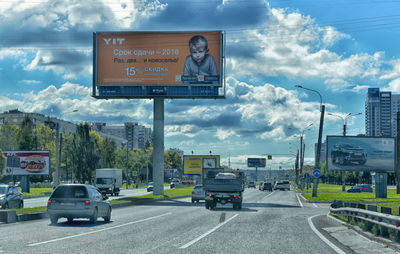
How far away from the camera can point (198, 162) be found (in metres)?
114

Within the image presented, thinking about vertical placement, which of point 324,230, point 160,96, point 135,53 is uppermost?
point 135,53

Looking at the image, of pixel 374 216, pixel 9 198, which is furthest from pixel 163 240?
pixel 9 198

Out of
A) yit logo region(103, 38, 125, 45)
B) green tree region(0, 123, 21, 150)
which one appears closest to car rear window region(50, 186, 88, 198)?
yit logo region(103, 38, 125, 45)

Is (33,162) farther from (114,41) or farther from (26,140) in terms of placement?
(26,140)

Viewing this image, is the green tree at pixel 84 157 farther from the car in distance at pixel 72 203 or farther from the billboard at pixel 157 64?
the car in distance at pixel 72 203

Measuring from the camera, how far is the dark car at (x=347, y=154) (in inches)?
2462

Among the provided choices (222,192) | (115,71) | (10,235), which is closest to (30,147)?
(115,71)

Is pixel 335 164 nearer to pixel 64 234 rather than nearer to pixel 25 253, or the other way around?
pixel 64 234

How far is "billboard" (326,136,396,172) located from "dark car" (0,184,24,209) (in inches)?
1635

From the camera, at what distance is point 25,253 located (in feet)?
36.7

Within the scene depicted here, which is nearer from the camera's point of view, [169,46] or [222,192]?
[222,192]

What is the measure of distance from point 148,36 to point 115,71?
4.52m

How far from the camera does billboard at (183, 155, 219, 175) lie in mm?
112188

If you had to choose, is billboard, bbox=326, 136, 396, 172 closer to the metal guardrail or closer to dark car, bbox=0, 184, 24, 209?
dark car, bbox=0, 184, 24, 209
